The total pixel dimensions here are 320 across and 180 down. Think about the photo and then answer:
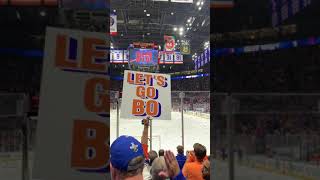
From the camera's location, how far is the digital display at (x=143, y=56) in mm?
27422

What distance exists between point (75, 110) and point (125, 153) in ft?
2.68

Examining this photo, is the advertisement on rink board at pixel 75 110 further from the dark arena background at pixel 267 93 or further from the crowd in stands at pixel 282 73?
the crowd in stands at pixel 282 73

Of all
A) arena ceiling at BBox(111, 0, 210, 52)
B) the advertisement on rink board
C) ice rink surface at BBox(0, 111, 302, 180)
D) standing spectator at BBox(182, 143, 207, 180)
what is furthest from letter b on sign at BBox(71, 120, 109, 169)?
arena ceiling at BBox(111, 0, 210, 52)

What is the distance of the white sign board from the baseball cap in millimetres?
4662

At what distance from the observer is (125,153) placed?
1.60m

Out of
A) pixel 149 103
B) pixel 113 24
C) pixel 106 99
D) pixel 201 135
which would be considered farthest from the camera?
pixel 113 24

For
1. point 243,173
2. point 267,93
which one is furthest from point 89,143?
point 243,173

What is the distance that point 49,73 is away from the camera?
2.17 meters

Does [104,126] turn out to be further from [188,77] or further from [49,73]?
[188,77]

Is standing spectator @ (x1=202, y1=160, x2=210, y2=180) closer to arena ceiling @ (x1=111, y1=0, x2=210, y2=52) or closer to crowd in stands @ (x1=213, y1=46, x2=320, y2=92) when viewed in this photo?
crowd in stands @ (x1=213, y1=46, x2=320, y2=92)

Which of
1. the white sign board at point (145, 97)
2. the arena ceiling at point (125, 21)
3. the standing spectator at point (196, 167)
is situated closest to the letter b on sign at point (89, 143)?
the arena ceiling at point (125, 21)

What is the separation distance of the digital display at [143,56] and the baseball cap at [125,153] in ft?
84.5

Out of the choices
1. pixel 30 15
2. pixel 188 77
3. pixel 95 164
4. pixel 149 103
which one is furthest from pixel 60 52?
pixel 188 77

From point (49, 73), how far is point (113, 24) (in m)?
19.2
